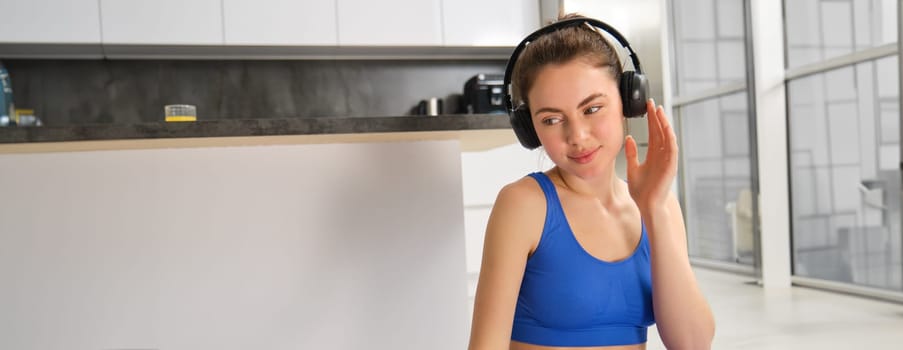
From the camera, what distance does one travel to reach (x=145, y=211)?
4.30ft

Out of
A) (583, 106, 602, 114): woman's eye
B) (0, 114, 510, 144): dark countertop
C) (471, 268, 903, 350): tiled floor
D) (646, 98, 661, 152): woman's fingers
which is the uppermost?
(0, 114, 510, 144): dark countertop

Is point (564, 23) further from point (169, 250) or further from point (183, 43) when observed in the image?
point (183, 43)

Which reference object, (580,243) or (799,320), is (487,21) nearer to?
(799,320)

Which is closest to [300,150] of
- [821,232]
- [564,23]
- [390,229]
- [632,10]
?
[390,229]


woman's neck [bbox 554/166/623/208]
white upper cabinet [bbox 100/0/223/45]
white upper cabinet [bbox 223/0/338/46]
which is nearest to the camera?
woman's neck [bbox 554/166/623/208]

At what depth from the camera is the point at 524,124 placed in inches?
40.4

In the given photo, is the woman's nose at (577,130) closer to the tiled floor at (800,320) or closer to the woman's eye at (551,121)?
the woman's eye at (551,121)

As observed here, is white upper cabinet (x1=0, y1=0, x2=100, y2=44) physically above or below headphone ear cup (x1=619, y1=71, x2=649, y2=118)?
above

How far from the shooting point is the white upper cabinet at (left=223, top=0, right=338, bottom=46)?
12.0 ft

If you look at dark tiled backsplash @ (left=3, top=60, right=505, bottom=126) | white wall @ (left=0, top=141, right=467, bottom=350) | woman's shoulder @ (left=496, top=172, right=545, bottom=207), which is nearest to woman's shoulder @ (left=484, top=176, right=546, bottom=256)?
woman's shoulder @ (left=496, top=172, right=545, bottom=207)

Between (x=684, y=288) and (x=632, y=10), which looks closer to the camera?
(x=684, y=288)

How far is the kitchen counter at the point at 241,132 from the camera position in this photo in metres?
1.12

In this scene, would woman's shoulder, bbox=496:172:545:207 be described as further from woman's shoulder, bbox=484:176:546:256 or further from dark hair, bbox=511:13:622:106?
dark hair, bbox=511:13:622:106

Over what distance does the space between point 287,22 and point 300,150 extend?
8.42 ft
